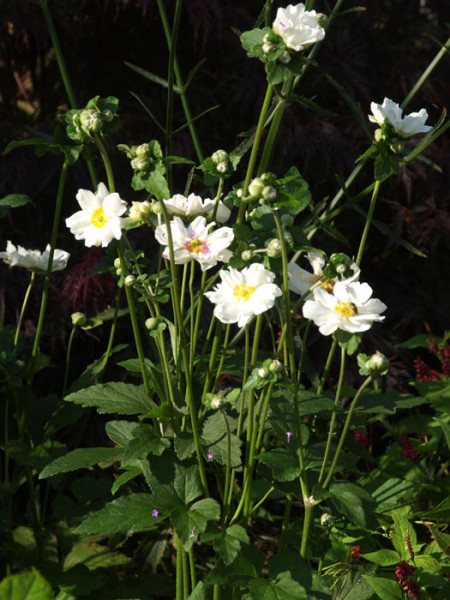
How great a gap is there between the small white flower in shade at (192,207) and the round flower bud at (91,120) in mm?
168

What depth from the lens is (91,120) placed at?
912 mm

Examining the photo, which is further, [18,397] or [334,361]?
[334,361]

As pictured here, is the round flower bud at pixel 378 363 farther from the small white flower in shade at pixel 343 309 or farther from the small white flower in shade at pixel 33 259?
the small white flower in shade at pixel 33 259

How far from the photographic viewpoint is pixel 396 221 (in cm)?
187

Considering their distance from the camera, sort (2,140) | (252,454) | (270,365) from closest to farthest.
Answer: (270,365) < (252,454) < (2,140)

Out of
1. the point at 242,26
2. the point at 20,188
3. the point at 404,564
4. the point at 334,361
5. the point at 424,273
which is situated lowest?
the point at 334,361

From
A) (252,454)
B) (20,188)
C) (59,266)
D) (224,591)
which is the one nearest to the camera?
(252,454)

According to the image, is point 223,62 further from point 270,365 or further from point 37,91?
point 270,365

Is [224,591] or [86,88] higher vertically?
[86,88]

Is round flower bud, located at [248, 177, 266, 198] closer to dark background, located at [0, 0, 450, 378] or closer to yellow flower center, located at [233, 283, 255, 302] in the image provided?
yellow flower center, located at [233, 283, 255, 302]

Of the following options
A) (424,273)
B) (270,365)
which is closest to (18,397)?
(270,365)

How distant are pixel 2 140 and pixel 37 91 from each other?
20 cm

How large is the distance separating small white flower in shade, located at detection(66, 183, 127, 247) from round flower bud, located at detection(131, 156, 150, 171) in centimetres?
7

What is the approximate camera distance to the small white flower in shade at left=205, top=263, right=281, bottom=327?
90 centimetres
